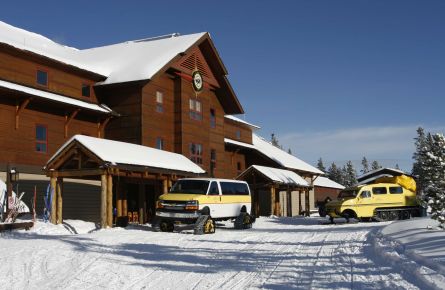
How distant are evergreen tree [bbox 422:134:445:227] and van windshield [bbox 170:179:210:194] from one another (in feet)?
28.6

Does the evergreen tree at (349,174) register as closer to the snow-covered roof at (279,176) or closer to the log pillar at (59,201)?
the snow-covered roof at (279,176)

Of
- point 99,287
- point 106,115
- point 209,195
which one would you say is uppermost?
point 106,115

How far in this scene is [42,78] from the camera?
26.0m

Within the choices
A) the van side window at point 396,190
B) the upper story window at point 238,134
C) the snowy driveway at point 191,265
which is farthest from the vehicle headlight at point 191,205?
the upper story window at point 238,134

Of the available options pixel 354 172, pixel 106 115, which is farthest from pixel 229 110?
pixel 354 172

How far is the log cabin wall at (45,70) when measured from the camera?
78.8 ft

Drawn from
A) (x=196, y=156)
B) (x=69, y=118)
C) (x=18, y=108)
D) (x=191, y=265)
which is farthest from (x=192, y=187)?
(x=196, y=156)

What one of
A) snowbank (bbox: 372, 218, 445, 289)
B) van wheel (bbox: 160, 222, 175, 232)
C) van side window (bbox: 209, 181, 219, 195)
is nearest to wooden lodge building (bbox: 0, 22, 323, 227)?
van wheel (bbox: 160, 222, 175, 232)

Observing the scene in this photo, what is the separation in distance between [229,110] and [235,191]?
1573 centimetres

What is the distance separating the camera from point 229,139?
42.8 m

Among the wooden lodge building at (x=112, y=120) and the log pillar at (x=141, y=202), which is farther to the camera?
the log pillar at (x=141, y=202)

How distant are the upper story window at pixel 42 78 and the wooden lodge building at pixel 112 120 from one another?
0.06 metres

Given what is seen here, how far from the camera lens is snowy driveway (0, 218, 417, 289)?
9.24m

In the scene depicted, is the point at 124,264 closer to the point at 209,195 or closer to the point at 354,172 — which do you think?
the point at 209,195
